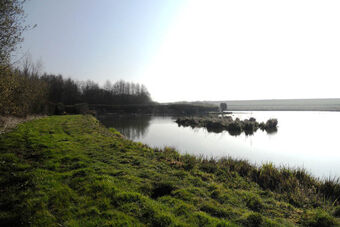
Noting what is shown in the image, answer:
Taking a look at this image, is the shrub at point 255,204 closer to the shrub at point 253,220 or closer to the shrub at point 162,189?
the shrub at point 253,220

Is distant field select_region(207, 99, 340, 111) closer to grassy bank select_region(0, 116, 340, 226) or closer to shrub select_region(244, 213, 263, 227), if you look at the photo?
grassy bank select_region(0, 116, 340, 226)

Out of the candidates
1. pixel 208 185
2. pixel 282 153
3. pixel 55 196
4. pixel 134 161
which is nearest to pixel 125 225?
pixel 55 196

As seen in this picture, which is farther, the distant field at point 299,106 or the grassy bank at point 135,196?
the distant field at point 299,106

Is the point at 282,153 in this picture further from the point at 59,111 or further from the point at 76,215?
the point at 59,111

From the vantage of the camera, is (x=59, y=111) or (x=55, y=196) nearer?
(x=55, y=196)

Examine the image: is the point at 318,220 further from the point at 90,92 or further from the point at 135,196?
the point at 90,92

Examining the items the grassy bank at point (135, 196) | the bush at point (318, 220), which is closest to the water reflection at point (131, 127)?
the grassy bank at point (135, 196)

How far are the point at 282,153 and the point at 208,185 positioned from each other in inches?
320

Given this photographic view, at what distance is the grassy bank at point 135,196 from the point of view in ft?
9.24

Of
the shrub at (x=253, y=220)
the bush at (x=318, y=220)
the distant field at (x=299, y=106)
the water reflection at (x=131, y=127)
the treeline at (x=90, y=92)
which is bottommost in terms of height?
the water reflection at (x=131, y=127)

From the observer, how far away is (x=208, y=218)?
2.92 meters

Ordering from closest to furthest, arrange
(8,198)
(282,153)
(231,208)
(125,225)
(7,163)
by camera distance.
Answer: (125,225) → (8,198) → (231,208) → (7,163) → (282,153)

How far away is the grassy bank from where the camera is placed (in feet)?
9.24

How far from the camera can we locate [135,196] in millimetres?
3420
